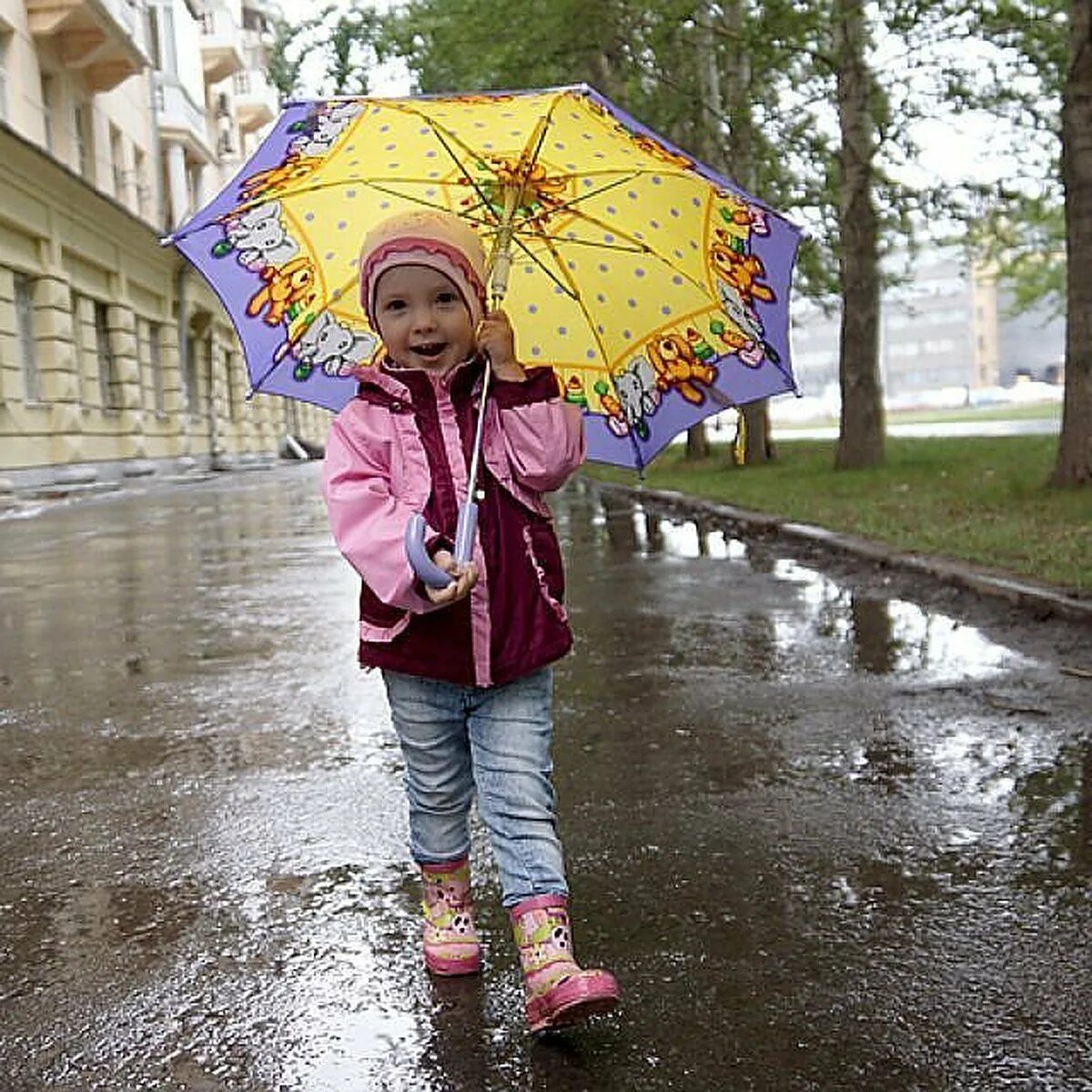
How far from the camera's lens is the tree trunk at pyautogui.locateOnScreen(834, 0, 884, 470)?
1767 cm

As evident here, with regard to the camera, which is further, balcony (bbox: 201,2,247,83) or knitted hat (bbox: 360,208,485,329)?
balcony (bbox: 201,2,247,83)

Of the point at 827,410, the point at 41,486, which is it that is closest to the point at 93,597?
the point at 41,486

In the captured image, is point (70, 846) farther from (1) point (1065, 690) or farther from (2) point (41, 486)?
(2) point (41, 486)

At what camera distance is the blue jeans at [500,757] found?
2.99 metres

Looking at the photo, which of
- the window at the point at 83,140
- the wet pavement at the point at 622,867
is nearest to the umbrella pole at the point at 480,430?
the wet pavement at the point at 622,867

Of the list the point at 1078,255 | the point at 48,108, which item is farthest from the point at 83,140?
the point at 1078,255

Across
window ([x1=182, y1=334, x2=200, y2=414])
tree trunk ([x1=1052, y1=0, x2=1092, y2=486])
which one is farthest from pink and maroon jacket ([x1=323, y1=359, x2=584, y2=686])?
window ([x1=182, y1=334, x2=200, y2=414])

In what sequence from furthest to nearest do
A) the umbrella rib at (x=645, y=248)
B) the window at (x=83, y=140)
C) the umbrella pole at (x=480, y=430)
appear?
the window at (x=83, y=140) < the umbrella rib at (x=645, y=248) < the umbrella pole at (x=480, y=430)

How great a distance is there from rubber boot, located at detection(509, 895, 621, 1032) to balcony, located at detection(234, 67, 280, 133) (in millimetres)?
50237

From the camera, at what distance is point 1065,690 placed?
19.1 feet

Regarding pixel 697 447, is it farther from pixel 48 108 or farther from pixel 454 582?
pixel 454 582

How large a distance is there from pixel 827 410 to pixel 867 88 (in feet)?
291

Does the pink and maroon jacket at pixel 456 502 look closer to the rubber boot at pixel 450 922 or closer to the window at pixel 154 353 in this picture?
the rubber boot at pixel 450 922

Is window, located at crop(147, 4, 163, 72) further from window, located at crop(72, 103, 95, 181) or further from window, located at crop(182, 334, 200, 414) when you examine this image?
window, located at crop(182, 334, 200, 414)
